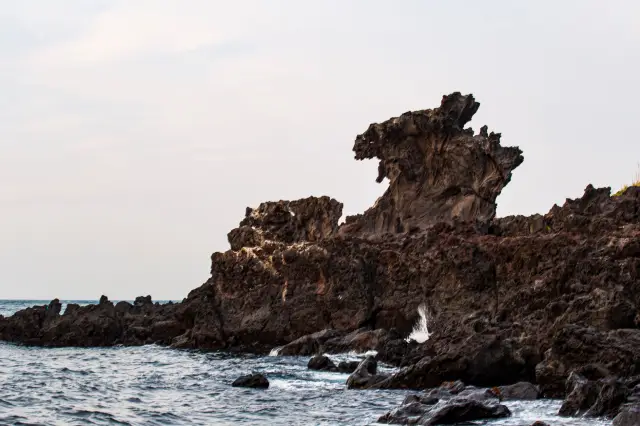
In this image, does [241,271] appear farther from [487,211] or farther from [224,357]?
[487,211]

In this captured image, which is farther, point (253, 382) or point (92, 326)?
point (92, 326)

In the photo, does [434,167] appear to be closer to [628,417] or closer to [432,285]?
[432,285]

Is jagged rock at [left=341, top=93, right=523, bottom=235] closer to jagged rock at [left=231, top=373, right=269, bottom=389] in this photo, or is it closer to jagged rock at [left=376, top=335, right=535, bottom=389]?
jagged rock at [left=231, top=373, right=269, bottom=389]

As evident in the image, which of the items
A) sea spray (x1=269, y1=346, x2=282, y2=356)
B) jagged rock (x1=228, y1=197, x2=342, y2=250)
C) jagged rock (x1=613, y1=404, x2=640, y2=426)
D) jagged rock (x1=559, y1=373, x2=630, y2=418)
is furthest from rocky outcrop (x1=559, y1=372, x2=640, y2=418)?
jagged rock (x1=228, y1=197, x2=342, y2=250)

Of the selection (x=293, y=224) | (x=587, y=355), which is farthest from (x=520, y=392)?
(x=293, y=224)

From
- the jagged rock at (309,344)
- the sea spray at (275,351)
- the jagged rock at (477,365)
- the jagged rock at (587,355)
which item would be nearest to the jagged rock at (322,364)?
the jagged rock at (309,344)

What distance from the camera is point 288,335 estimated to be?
46.6 m

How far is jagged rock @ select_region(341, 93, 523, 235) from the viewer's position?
4781 cm

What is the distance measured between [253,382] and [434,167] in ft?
85.3

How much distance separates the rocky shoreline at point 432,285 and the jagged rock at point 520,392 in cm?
43

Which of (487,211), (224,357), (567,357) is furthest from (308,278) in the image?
(567,357)

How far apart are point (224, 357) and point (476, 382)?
20.1 meters

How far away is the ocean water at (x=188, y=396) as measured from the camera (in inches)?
847

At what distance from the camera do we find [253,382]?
94.6ft
